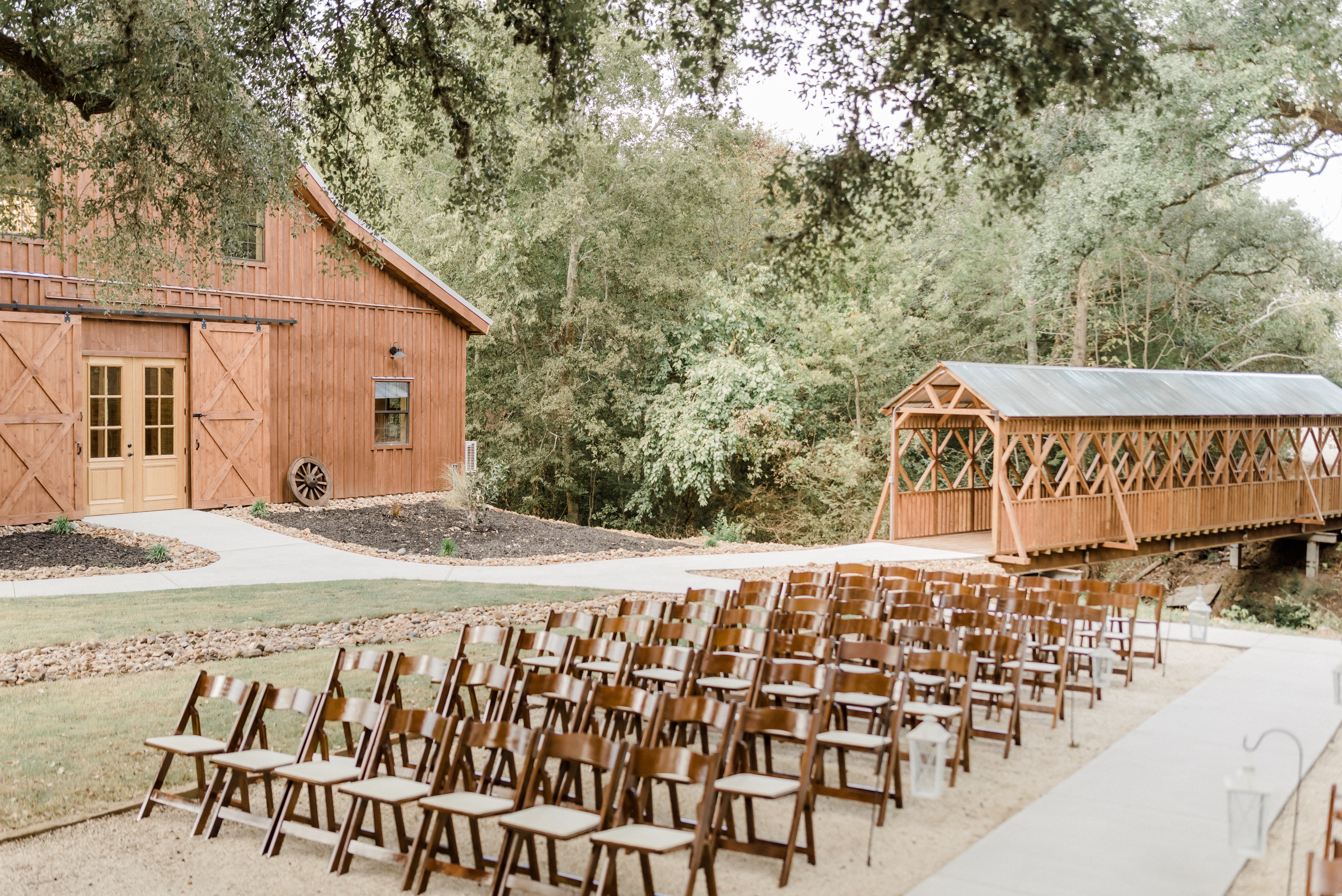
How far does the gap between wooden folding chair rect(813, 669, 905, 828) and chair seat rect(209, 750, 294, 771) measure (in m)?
2.50

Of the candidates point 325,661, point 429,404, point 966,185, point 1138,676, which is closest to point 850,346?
point 966,185

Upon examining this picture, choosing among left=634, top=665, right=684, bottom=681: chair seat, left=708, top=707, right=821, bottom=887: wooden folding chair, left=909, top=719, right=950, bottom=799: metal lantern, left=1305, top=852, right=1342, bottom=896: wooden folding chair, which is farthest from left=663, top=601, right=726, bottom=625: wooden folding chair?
left=1305, top=852, right=1342, bottom=896: wooden folding chair

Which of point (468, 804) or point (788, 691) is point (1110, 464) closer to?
point (788, 691)

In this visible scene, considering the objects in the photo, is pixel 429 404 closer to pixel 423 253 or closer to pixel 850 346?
pixel 423 253

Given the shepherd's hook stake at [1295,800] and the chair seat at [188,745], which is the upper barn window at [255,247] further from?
the shepherd's hook stake at [1295,800]

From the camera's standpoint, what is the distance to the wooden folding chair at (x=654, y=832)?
14.5 ft

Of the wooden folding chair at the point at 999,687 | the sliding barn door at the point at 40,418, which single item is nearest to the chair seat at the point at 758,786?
the wooden folding chair at the point at 999,687

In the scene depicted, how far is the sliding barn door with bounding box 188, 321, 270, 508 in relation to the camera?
727 inches

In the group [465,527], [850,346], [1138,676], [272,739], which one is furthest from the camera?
[850,346]

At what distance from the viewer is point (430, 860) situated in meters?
4.84

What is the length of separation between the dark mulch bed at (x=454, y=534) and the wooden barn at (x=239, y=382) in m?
1.35

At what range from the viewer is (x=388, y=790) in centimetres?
503

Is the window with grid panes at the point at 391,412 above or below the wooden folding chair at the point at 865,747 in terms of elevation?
above

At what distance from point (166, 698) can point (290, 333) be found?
41.5 feet
